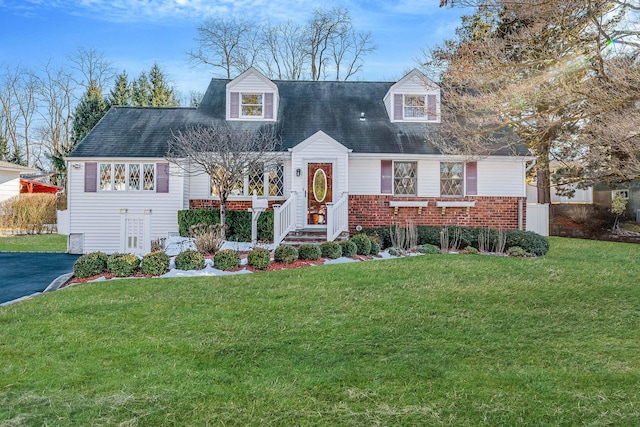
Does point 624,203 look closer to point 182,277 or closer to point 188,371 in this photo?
point 182,277

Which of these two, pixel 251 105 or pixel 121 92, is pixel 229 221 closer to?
pixel 251 105

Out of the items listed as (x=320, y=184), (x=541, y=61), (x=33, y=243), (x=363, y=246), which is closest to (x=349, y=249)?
(x=363, y=246)

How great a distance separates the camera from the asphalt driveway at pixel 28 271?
312 inches

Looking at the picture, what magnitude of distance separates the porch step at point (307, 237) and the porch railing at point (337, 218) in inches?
10.4

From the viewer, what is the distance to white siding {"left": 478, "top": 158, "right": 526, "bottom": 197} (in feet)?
46.4

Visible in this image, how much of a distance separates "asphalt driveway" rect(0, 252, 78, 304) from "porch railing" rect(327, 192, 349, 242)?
6.65m

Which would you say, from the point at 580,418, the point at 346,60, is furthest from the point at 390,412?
the point at 346,60

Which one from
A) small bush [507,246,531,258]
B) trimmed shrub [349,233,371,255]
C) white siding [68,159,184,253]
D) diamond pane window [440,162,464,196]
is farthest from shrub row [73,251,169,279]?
diamond pane window [440,162,464,196]

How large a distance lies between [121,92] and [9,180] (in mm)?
7733

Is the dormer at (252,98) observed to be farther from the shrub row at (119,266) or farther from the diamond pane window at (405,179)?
the shrub row at (119,266)

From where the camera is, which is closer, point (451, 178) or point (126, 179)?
point (126, 179)

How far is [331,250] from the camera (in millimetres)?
9492

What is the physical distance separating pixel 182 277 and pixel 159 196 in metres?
6.73

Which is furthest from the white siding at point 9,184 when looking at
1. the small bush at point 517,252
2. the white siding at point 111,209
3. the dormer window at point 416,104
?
the small bush at point 517,252
